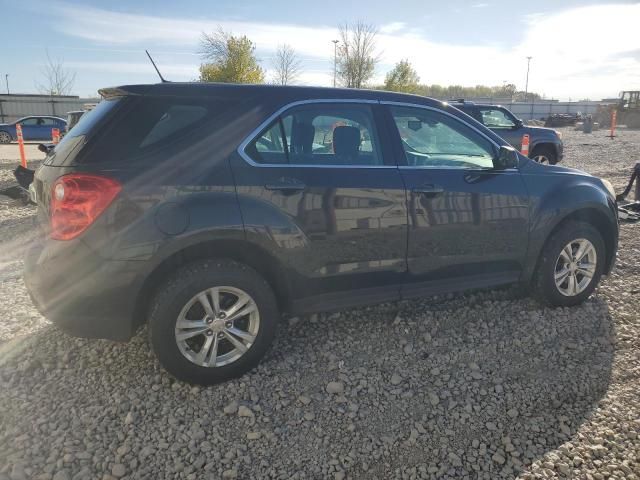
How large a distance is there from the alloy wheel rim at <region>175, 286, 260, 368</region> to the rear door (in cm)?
34

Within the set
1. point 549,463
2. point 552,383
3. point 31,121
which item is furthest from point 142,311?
point 31,121

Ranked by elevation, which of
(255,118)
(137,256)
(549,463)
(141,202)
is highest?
(255,118)

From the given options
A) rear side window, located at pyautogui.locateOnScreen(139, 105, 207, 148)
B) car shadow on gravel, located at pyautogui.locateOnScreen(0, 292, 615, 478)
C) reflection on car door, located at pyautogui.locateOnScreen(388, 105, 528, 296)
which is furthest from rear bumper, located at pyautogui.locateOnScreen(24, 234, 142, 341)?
reflection on car door, located at pyautogui.locateOnScreen(388, 105, 528, 296)

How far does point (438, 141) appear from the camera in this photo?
3633 mm

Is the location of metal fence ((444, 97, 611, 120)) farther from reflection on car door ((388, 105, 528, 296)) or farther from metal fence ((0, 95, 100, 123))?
reflection on car door ((388, 105, 528, 296))

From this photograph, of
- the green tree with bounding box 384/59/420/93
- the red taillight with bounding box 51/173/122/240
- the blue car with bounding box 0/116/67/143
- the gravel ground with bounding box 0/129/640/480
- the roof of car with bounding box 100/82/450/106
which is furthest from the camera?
the green tree with bounding box 384/59/420/93

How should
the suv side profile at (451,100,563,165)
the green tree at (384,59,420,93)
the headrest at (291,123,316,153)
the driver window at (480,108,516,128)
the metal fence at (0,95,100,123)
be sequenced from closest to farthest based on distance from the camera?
the headrest at (291,123,316,153) → the suv side profile at (451,100,563,165) → the driver window at (480,108,516,128) → the metal fence at (0,95,100,123) → the green tree at (384,59,420,93)

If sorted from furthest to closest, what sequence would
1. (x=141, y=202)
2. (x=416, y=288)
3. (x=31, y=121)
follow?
(x=31, y=121), (x=416, y=288), (x=141, y=202)

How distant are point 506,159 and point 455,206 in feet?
1.91

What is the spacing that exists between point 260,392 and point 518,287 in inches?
109

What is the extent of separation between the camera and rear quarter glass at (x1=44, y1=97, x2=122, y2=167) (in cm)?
272

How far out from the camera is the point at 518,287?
178 inches

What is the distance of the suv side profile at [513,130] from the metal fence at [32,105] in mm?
27339

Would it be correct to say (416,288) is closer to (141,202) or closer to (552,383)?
(552,383)
